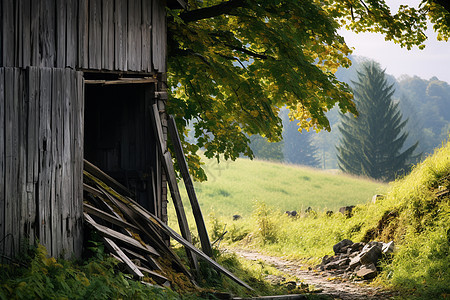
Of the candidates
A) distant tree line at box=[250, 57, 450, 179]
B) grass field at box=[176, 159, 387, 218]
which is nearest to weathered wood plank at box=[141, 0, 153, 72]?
grass field at box=[176, 159, 387, 218]

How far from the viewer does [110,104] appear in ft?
35.0

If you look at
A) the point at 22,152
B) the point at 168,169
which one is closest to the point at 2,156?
the point at 22,152

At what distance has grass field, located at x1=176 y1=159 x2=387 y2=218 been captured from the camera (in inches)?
1277

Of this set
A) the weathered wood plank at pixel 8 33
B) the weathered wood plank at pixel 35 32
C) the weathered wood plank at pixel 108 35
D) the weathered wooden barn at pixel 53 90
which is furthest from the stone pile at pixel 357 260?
the weathered wood plank at pixel 8 33

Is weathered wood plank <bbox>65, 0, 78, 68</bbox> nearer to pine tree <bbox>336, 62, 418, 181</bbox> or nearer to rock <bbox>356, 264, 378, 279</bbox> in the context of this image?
rock <bbox>356, 264, 378, 279</bbox>

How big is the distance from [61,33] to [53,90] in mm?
944

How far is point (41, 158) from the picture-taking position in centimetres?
756

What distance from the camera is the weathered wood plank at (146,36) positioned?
31.8 ft

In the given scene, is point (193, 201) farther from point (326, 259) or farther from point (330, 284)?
point (326, 259)

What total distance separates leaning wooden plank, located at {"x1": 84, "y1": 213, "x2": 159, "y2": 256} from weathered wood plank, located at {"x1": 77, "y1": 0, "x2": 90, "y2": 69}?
247 centimetres

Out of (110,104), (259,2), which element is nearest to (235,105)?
(259,2)

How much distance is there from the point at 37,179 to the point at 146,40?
11.8 ft

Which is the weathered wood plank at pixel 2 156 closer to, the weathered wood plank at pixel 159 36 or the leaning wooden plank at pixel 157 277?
the leaning wooden plank at pixel 157 277

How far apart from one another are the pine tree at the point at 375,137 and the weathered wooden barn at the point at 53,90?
158ft
